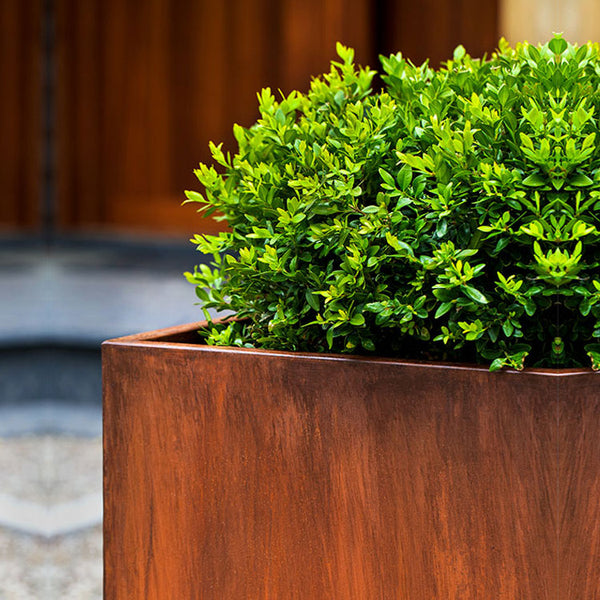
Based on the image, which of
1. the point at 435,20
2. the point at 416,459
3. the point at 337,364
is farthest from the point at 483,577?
the point at 435,20

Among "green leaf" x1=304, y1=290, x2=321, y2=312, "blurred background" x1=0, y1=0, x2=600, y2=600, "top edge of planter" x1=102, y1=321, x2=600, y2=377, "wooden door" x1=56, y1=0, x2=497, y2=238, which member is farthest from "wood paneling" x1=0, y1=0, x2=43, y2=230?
"green leaf" x1=304, y1=290, x2=321, y2=312

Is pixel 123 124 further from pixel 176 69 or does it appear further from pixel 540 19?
pixel 540 19

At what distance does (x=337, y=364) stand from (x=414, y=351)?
0.59 ft

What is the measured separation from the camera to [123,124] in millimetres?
7016

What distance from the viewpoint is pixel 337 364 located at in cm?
107

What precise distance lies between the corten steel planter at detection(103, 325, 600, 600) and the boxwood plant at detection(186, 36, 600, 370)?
74mm

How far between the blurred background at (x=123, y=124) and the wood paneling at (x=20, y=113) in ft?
0.04

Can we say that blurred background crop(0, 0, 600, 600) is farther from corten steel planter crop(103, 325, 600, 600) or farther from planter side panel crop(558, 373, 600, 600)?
planter side panel crop(558, 373, 600, 600)

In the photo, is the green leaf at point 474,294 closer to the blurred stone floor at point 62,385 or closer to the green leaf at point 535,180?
the green leaf at point 535,180

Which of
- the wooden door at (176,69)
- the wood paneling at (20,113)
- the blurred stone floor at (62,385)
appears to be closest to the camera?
the blurred stone floor at (62,385)

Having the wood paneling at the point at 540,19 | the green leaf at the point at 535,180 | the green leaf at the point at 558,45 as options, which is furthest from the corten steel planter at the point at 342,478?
the wood paneling at the point at 540,19

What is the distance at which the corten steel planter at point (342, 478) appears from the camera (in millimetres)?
957

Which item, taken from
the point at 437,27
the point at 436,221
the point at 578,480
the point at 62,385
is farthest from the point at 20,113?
the point at 578,480

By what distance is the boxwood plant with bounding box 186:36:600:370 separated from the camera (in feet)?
3.33
